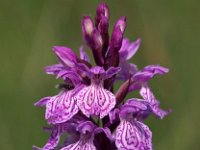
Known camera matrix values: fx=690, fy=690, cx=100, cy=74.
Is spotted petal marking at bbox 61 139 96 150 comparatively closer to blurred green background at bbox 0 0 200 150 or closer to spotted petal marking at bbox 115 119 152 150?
spotted petal marking at bbox 115 119 152 150

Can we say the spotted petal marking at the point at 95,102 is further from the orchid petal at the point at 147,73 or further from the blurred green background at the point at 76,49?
the blurred green background at the point at 76,49

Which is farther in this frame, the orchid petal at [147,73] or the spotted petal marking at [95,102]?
the orchid petal at [147,73]

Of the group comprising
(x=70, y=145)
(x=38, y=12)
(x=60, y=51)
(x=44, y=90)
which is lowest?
(x=70, y=145)

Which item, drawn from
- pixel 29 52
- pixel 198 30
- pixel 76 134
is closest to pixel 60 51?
pixel 76 134

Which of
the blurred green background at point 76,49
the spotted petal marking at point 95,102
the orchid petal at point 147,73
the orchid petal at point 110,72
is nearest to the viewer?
the spotted petal marking at point 95,102

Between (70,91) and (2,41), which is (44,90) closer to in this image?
(2,41)

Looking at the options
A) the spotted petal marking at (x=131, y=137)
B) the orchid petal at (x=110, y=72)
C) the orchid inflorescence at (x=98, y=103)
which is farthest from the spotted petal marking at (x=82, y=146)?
the orchid petal at (x=110, y=72)

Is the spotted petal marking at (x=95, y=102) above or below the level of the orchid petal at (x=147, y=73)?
below
